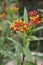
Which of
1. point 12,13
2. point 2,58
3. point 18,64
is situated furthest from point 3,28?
point 18,64

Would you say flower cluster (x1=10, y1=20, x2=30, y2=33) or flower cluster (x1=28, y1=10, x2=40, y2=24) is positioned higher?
flower cluster (x1=28, y1=10, x2=40, y2=24)

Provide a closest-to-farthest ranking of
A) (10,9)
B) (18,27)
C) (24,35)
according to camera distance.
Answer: (18,27), (24,35), (10,9)

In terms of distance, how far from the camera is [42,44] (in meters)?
3.60

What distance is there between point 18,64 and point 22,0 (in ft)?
9.41

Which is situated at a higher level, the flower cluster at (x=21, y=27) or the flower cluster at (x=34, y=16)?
the flower cluster at (x=34, y=16)

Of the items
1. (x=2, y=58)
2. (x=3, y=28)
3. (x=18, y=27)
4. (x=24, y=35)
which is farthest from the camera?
(x=3, y=28)

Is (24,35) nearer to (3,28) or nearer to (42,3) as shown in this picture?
(3,28)

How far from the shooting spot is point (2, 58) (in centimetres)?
245

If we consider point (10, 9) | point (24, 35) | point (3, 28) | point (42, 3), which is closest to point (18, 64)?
point (24, 35)

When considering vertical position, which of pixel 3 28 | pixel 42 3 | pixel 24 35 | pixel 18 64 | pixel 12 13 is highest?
pixel 42 3

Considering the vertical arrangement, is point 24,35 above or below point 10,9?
below

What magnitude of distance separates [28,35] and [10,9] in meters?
1.74

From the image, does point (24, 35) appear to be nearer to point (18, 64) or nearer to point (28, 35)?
point (28, 35)

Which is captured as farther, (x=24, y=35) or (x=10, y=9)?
(x=10, y=9)
